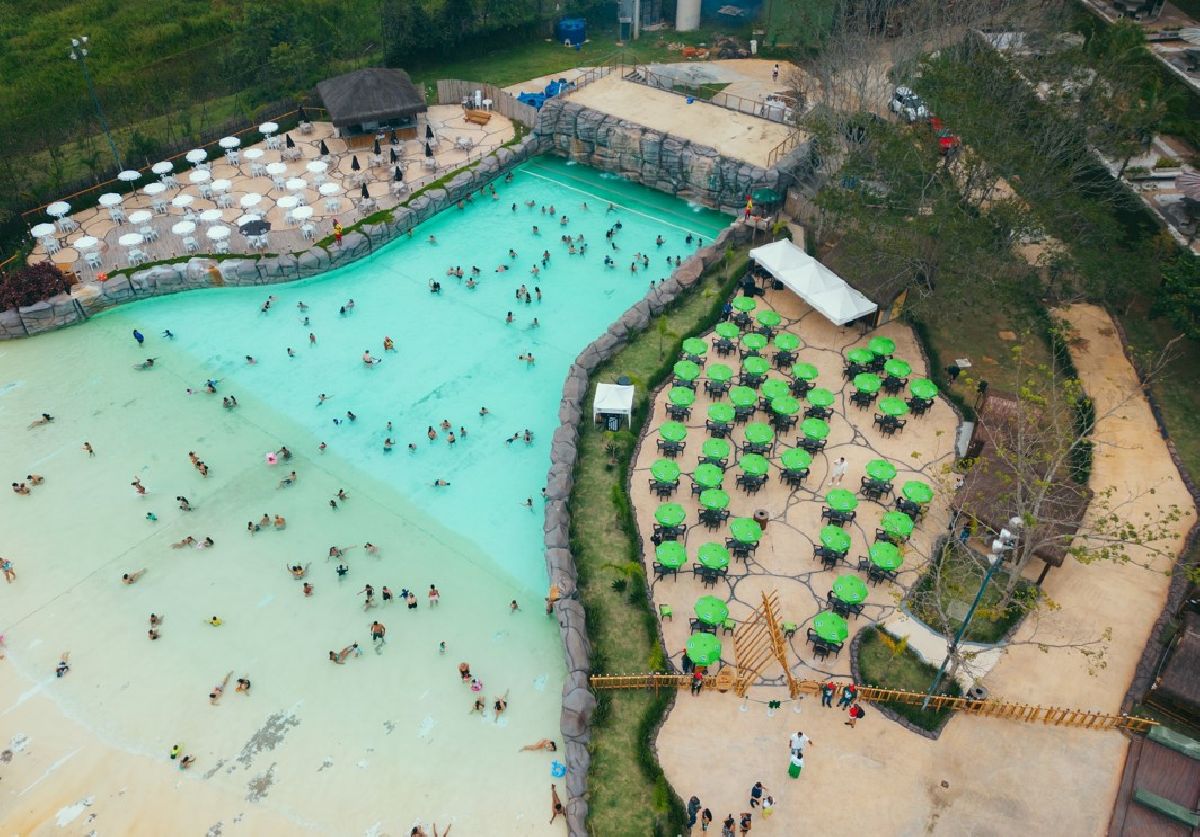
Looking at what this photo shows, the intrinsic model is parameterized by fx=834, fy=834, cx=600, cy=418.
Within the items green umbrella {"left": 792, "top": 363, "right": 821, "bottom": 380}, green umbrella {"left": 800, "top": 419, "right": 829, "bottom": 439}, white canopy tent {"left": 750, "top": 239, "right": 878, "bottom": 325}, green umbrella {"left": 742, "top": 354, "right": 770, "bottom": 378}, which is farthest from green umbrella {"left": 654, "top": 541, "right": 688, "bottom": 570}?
white canopy tent {"left": 750, "top": 239, "right": 878, "bottom": 325}

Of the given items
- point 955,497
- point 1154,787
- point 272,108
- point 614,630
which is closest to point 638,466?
point 614,630

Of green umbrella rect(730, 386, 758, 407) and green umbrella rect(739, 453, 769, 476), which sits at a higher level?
green umbrella rect(730, 386, 758, 407)

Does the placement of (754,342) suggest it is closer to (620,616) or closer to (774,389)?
(774,389)

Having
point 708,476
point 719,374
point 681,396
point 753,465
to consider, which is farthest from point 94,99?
point 753,465

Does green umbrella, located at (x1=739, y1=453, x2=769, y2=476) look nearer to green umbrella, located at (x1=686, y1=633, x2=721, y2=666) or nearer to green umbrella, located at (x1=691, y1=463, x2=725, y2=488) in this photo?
green umbrella, located at (x1=691, y1=463, x2=725, y2=488)

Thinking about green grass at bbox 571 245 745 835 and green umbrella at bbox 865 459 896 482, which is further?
green umbrella at bbox 865 459 896 482

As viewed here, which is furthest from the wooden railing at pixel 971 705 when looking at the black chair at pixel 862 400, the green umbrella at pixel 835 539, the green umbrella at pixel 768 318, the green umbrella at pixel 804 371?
the green umbrella at pixel 768 318

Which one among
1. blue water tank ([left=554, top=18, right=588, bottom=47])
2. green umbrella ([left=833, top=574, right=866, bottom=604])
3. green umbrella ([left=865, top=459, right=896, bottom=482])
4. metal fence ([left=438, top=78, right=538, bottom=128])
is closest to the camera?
green umbrella ([left=833, top=574, right=866, bottom=604])
